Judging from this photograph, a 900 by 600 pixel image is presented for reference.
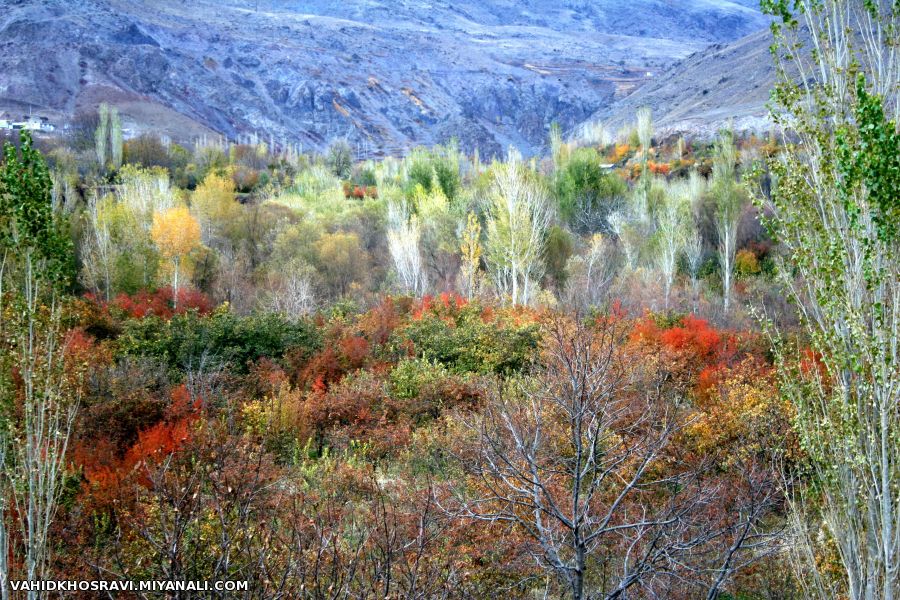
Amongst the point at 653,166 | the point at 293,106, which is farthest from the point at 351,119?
the point at 653,166

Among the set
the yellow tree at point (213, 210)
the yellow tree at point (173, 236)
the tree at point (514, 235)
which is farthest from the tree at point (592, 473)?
the yellow tree at point (213, 210)

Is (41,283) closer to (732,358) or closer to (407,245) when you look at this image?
(732,358)

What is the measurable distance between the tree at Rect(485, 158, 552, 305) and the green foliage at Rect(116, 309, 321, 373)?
418 inches

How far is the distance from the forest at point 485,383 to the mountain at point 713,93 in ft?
93.2

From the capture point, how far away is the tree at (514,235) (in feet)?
91.8

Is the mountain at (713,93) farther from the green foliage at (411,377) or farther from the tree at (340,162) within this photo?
the green foliage at (411,377)

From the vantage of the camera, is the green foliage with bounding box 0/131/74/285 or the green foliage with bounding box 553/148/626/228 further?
the green foliage with bounding box 553/148/626/228

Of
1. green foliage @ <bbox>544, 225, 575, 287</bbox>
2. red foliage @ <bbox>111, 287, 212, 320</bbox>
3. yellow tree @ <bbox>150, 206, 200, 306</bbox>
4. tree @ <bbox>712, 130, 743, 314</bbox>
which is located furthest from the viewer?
green foliage @ <bbox>544, 225, 575, 287</bbox>

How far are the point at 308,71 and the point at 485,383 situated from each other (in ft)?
391

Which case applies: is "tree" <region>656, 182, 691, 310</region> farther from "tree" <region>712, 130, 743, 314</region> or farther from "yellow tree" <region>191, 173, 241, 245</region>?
"yellow tree" <region>191, 173, 241, 245</region>

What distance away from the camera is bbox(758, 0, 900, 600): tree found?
573 centimetres

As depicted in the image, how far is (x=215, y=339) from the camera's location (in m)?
18.4

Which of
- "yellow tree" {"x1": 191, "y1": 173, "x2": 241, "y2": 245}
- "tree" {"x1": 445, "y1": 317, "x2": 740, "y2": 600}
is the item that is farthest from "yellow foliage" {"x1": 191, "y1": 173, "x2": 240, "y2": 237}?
"tree" {"x1": 445, "y1": 317, "x2": 740, "y2": 600}

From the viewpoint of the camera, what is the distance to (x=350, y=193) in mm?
54625
